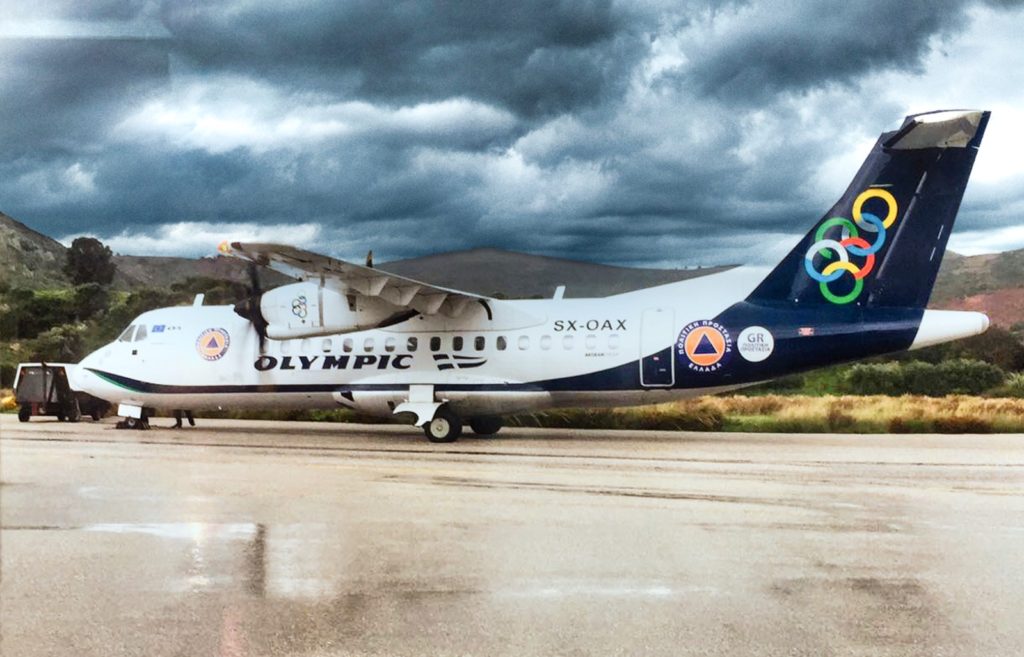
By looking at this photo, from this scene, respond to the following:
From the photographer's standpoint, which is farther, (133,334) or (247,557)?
(133,334)

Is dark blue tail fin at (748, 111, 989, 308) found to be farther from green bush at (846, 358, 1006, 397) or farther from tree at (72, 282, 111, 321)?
tree at (72, 282, 111, 321)

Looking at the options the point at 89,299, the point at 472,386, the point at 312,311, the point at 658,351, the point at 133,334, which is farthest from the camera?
the point at 133,334

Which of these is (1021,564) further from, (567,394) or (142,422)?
(142,422)

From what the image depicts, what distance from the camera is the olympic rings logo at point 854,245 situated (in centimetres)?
1603

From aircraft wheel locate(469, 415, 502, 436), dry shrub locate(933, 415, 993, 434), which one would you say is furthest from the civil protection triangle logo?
dry shrub locate(933, 415, 993, 434)

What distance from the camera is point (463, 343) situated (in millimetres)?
18219

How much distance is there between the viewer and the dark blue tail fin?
50.8ft

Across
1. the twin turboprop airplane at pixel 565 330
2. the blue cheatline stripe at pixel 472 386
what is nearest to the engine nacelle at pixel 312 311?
the twin turboprop airplane at pixel 565 330

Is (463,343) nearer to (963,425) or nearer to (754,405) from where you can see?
(754,405)

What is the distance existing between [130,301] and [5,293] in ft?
44.8

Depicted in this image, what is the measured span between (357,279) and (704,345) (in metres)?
6.89

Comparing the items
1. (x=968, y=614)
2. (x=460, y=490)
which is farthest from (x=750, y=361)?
(x=968, y=614)

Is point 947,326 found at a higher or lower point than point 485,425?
higher

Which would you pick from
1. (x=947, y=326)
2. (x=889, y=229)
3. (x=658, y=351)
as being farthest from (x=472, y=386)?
(x=947, y=326)
